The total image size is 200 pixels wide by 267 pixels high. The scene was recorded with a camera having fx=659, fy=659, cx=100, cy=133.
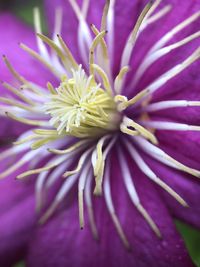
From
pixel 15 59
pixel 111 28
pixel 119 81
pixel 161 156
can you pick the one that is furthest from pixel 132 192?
pixel 15 59

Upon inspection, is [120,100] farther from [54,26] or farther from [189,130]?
[54,26]

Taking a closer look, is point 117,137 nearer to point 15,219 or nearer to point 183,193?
point 183,193

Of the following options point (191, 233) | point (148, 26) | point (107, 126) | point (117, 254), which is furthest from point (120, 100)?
point (191, 233)

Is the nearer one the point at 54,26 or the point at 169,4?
the point at 169,4

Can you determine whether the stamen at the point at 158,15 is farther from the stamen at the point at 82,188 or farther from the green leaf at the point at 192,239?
the green leaf at the point at 192,239

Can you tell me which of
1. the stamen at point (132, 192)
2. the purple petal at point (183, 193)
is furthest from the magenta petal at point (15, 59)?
the purple petal at point (183, 193)

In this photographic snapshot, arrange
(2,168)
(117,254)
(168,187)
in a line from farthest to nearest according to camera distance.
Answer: (2,168) < (117,254) < (168,187)
